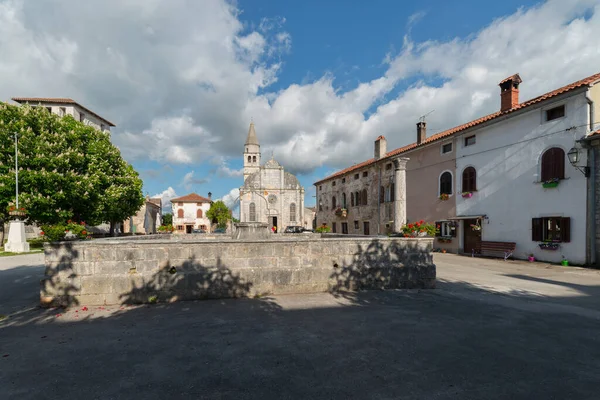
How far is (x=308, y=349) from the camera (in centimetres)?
408

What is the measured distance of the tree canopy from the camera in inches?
703

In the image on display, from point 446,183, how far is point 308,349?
773 inches

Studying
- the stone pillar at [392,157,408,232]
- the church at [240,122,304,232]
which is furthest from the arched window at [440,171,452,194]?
the church at [240,122,304,232]

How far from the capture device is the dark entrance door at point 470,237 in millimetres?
18031

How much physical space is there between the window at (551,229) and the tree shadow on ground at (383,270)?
34.6 feet

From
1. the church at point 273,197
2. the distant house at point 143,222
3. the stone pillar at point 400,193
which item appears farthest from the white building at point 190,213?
the stone pillar at point 400,193

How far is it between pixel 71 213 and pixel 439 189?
85.8 feet

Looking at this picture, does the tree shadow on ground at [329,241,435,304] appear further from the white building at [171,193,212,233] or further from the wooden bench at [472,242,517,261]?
the white building at [171,193,212,233]

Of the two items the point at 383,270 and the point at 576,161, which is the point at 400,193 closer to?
the point at 383,270

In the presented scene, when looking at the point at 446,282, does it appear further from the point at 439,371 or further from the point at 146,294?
the point at 146,294

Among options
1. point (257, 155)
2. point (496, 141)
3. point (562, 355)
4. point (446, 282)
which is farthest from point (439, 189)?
point (257, 155)

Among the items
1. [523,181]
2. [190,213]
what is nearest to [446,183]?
[523,181]

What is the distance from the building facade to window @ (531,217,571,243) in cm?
4

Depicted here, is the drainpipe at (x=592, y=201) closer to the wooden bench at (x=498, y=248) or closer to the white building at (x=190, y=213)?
the wooden bench at (x=498, y=248)
